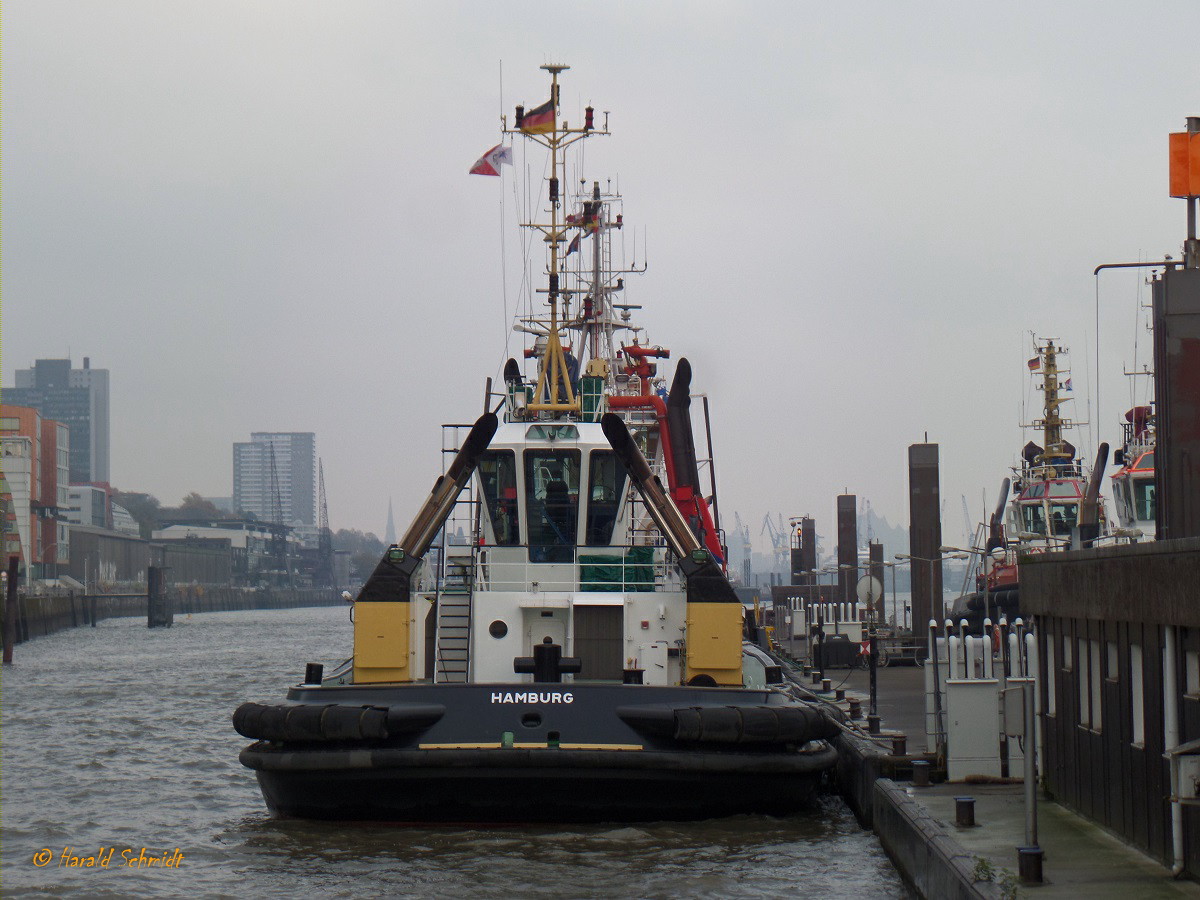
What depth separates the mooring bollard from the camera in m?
15.1

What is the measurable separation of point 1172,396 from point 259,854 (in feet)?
34.3

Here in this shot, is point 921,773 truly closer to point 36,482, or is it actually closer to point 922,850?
point 922,850

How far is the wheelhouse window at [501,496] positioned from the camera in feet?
63.9

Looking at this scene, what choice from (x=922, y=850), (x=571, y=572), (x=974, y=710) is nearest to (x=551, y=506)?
(x=571, y=572)

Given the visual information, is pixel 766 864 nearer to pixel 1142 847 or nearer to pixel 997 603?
pixel 1142 847

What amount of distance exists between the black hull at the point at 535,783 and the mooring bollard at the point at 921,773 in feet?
4.07

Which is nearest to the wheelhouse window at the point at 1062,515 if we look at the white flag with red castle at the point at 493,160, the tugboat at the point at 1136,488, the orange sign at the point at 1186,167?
the tugboat at the point at 1136,488

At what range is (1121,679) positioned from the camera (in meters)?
11.5

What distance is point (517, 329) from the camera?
3014cm

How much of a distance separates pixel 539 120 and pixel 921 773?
1388 cm

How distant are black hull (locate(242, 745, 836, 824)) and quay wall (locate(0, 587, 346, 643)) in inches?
2098

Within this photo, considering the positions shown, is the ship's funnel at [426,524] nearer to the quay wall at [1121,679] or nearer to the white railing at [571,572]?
the white railing at [571,572]

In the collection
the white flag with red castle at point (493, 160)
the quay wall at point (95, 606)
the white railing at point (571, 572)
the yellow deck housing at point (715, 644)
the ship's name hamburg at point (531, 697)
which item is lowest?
the quay wall at point (95, 606)

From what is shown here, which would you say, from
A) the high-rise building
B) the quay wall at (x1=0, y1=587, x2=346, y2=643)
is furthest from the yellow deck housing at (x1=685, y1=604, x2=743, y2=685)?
the high-rise building
